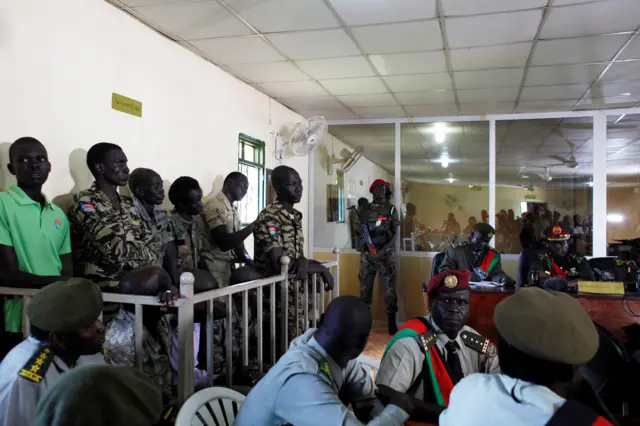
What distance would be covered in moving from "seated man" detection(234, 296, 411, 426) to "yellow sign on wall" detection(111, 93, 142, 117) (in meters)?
2.48

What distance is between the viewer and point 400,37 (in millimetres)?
3801

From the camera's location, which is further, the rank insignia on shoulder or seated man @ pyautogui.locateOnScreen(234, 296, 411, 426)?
the rank insignia on shoulder

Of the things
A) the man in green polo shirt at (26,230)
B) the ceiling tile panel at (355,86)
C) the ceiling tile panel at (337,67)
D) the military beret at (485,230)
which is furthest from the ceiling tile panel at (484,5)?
the man in green polo shirt at (26,230)

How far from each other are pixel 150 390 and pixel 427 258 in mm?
5919

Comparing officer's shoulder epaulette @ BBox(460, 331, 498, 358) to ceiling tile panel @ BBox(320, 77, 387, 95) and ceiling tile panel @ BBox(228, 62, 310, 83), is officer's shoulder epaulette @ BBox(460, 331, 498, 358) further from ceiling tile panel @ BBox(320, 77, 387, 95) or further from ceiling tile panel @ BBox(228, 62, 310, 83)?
ceiling tile panel @ BBox(320, 77, 387, 95)

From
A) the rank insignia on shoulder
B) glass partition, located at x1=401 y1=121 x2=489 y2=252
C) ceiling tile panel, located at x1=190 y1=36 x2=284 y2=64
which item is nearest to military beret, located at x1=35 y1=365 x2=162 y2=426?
the rank insignia on shoulder

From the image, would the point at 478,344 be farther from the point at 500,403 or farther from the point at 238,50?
the point at 238,50

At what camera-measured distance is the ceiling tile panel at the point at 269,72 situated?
15.0ft

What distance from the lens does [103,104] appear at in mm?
3240

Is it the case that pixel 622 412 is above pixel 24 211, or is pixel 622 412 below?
below

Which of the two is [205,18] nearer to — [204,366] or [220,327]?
[220,327]

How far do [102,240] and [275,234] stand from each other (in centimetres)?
103

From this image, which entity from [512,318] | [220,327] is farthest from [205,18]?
[512,318]

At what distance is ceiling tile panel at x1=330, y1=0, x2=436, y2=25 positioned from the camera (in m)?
3.18
